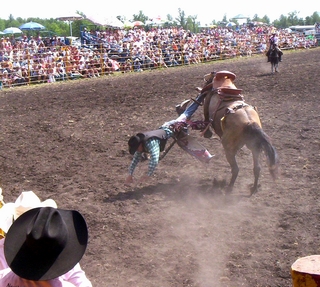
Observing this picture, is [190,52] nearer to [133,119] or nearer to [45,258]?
[133,119]

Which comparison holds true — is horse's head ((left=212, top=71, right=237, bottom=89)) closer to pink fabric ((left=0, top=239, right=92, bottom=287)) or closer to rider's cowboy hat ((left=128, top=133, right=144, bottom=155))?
rider's cowboy hat ((left=128, top=133, right=144, bottom=155))

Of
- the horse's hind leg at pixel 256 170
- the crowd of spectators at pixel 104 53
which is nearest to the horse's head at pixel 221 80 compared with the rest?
the horse's hind leg at pixel 256 170

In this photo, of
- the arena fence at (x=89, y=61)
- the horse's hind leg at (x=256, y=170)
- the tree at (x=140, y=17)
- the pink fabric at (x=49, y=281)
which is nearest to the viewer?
the pink fabric at (x=49, y=281)

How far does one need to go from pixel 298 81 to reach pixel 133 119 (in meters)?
6.57

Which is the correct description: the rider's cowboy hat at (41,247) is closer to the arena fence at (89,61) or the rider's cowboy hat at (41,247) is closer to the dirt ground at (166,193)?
the dirt ground at (166,193)

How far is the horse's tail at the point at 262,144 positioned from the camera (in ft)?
20.1

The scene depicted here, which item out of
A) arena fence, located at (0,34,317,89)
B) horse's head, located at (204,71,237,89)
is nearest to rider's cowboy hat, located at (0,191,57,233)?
horse's head, located at (204,71,237,89)

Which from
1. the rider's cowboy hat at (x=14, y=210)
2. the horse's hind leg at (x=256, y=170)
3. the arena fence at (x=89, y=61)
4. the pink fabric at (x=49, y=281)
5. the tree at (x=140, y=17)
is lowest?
the tree at (x=140, y=17)

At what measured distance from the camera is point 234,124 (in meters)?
6.61

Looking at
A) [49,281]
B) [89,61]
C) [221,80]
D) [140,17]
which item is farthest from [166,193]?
[140,17]

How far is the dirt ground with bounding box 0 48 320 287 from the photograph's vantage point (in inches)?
188

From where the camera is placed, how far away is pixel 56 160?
822cm

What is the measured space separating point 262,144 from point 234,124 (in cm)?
50

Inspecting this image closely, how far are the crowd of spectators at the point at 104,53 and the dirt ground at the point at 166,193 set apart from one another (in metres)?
5.90
